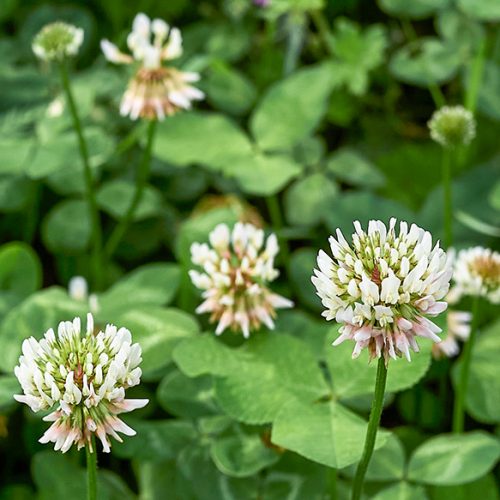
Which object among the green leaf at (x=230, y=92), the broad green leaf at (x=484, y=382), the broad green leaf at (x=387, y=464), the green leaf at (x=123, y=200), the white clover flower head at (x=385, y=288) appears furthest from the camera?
the green leaf at (x=230, y=92)

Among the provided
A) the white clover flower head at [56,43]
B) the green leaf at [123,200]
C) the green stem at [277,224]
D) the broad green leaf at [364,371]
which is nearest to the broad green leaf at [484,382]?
the broad green leaf at [364,371]

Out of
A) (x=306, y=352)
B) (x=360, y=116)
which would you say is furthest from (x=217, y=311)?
(x=360, y=116)

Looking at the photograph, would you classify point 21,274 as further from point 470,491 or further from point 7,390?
point 470,491

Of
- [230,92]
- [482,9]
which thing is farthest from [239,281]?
[482,9]

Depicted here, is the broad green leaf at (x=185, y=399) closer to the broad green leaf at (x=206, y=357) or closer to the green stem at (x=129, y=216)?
the broad green leaf at (x=206, y=357)

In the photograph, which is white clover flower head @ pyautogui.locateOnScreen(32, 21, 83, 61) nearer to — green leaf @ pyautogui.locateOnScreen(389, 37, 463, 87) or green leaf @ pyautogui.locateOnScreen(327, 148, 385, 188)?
green leaf @ pyautogui.locateOnScreen(327, 148, 385, 188)

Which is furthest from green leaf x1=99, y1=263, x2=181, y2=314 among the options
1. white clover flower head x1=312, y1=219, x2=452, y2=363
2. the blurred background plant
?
white clover flower head x1=312, y1=219, x2=452, y2=363
